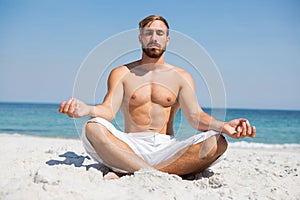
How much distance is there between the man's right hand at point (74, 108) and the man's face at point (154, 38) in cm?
81

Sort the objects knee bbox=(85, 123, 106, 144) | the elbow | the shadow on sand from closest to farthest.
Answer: knee bbox=(85, 123, 106, 144)
the elbow
the shadow on sand

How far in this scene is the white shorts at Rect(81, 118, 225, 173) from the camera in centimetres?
257

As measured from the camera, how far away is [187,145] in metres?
2.60

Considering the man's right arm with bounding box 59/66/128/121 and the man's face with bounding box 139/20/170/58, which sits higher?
the man's face with bounding box 139/20/170/58

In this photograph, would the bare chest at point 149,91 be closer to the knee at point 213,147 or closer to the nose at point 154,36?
the nose at point 154,36

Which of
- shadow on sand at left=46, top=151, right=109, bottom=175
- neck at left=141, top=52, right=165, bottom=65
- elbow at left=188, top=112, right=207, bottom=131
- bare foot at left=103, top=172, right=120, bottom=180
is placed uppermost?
neck at left=141, top=52, right=165, bottom=65

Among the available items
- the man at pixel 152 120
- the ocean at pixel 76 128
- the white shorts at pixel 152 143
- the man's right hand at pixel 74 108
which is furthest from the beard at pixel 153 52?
the man's right hand at pixel 74 108

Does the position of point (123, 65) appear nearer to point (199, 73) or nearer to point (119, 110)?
point (119, 110)

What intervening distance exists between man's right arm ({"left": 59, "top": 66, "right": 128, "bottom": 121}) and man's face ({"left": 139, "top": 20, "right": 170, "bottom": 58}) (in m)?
0.27

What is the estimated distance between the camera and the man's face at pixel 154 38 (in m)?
2.93

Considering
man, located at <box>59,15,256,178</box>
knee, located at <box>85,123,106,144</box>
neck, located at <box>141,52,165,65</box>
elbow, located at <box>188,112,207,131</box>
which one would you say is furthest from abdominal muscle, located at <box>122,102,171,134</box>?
knee, located at <box>85,123,106,144</box>

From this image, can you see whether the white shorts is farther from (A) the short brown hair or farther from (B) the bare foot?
(A) the short brown hair

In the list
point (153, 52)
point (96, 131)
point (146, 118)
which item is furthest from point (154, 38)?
point (96, 131)

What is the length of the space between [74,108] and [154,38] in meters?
1.01
